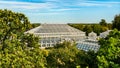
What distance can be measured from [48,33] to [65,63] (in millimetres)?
76154

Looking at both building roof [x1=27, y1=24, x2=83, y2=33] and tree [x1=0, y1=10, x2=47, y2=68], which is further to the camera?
building roof [x1=27, y1=24, x2=83, y2=33]

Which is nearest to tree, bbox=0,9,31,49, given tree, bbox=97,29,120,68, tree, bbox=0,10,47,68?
tree, bbox=0,10,47,68

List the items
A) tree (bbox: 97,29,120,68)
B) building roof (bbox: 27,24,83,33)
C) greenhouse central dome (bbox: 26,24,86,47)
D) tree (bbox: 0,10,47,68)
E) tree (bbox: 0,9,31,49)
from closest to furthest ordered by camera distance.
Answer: tree (bbox: 97,29,120,68)
tree (bbox: 0,10,47,68)
tree (bbox: 0,9,31,49)
greenhouse central dome (bbox: 26,24,86,47)
building roof (bbox: 27,24,83,33)

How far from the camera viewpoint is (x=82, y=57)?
103ft

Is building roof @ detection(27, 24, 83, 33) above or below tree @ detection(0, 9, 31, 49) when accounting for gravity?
below

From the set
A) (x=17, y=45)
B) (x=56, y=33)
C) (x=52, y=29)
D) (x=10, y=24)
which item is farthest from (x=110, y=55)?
(x=52, y=29)

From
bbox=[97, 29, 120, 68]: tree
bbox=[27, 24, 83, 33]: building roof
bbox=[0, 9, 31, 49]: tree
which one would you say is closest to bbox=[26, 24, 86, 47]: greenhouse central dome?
bbox=[27, 24, 83, 33]: building roof

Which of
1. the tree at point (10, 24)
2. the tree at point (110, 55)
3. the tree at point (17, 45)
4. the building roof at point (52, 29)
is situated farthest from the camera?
the building roof at point (52, 29)

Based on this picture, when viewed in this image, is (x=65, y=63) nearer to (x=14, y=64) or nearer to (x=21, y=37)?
(x=21, y=37)

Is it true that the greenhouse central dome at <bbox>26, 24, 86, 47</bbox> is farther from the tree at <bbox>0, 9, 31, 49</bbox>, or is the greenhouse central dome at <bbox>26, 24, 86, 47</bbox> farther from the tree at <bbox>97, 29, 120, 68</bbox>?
the tree at <bbox>97, 29, 120, 68</bbox>

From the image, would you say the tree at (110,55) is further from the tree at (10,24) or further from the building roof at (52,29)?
the building roof at (52,29)

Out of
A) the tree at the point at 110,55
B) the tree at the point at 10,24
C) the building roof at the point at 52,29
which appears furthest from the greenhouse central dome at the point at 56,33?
the tree at the point at 110,55

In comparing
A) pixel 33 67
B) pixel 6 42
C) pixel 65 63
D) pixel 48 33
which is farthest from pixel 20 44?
pixel 48 33

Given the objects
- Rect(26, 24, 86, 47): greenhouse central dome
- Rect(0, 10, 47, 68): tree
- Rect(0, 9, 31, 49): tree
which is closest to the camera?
Rect(0, 10, 47, 68): tree
